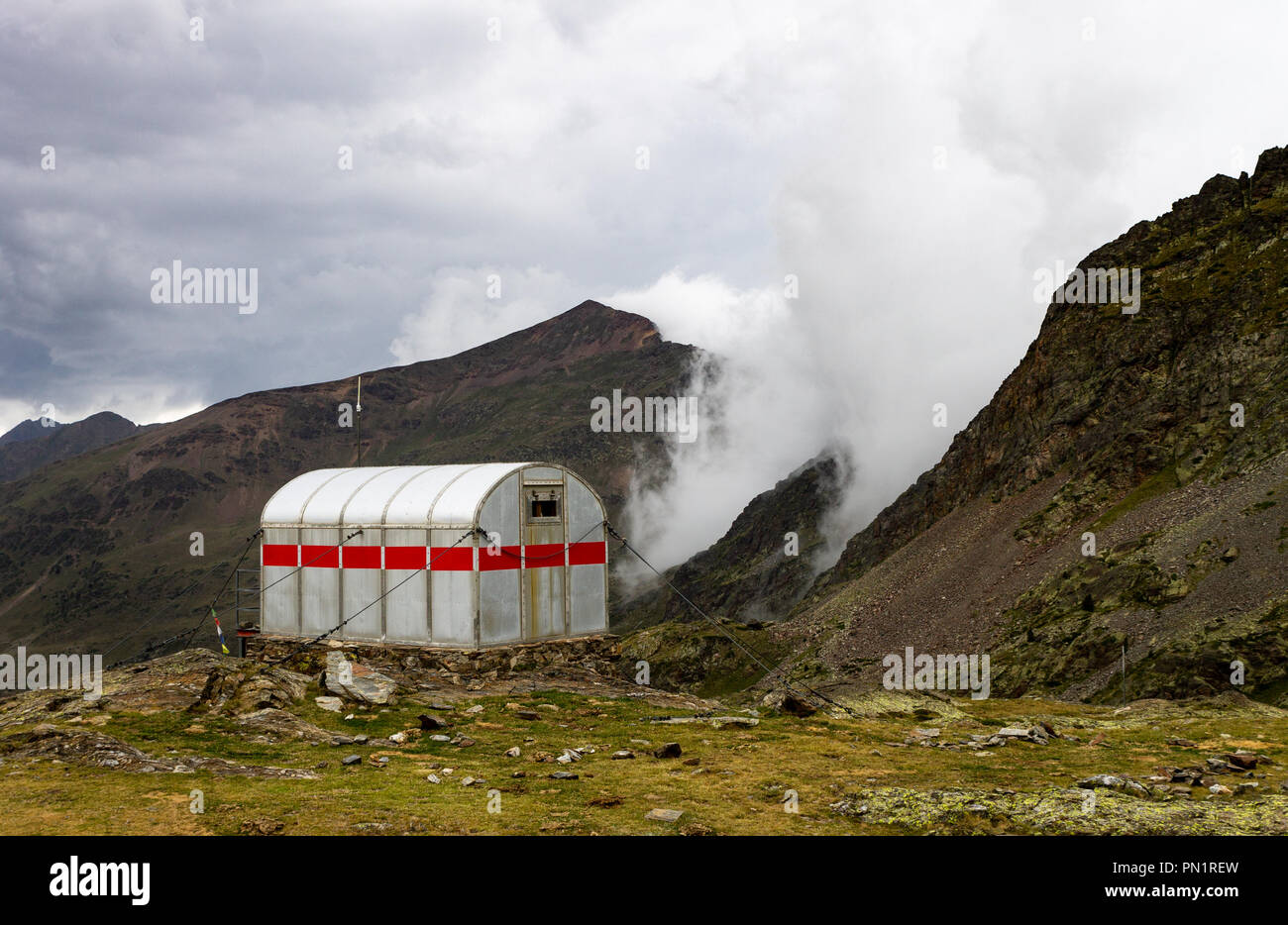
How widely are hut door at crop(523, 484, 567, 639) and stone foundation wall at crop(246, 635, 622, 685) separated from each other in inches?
23.1

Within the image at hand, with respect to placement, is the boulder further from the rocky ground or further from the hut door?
the hut door

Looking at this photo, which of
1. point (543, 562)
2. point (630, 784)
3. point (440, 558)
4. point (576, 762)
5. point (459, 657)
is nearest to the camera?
point (630, 784)

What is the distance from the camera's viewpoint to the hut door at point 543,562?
1120 inches

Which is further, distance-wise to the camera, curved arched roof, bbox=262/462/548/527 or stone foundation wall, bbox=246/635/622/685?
curved arched roof, bbox=262/462/548/527

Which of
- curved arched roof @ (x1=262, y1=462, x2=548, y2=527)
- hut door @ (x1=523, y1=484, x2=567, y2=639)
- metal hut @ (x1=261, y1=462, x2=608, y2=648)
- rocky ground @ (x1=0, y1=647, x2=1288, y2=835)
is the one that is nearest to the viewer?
rocky ground @ (x1=0, y1=647, x2=1288, y2=835)

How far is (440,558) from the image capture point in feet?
90.4

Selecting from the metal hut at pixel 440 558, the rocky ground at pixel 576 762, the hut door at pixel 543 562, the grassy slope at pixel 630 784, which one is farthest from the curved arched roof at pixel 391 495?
the grassy slope at pixel 630 784

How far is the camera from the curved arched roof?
91.7ft

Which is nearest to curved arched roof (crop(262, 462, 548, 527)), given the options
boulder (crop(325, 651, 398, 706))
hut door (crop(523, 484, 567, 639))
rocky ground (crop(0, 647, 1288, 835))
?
hut door (crop(523, 484, 567, 639))

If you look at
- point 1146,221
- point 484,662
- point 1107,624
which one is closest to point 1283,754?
point 484,662

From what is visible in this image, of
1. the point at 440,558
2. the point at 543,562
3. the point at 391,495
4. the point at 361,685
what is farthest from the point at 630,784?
the point at 391,495

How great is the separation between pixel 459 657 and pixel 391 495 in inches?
220

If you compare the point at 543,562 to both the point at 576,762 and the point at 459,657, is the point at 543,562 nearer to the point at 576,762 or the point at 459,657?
the point at 459,657
